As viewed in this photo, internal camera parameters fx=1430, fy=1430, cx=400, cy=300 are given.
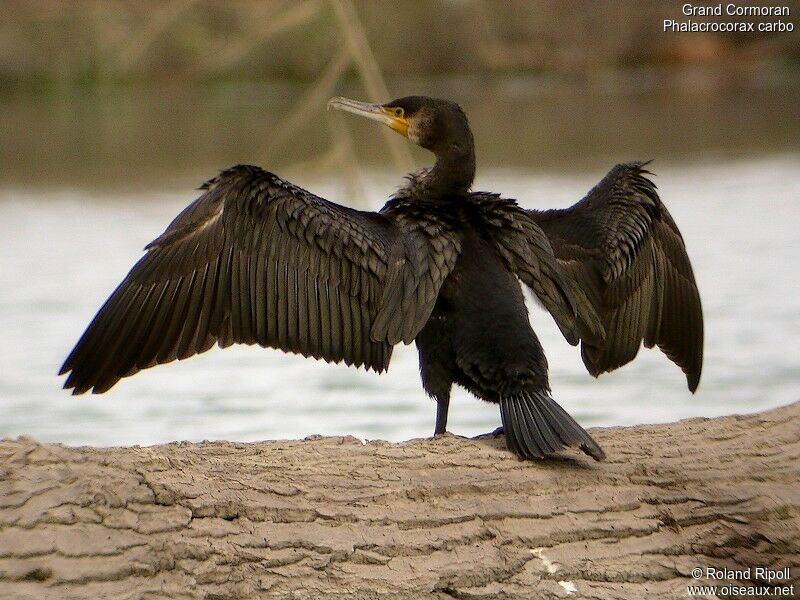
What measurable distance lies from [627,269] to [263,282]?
51.0 inches

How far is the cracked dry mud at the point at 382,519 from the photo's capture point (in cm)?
362

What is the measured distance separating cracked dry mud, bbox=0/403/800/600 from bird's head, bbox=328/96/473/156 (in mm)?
1071

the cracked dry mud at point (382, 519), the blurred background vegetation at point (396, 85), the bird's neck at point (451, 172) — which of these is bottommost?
the cracked dry mud at point (382, 519)

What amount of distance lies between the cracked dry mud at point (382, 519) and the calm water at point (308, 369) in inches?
106

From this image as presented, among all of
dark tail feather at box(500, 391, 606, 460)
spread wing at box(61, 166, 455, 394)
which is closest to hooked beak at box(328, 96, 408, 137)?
spread wing at box(61, 166, 455, 394)

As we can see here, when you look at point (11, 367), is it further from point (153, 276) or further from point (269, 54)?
point (269, 54)

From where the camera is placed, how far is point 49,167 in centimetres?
1471

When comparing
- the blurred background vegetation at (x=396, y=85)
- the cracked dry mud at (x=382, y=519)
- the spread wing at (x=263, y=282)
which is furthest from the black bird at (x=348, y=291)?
the blurred background vegetation at (x=396, y=85)

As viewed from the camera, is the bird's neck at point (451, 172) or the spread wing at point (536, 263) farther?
the bird's neck at point (451, 172)

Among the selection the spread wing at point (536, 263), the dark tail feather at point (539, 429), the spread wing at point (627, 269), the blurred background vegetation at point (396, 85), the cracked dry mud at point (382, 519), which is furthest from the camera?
the blurred background vegetation at point (396, 85)

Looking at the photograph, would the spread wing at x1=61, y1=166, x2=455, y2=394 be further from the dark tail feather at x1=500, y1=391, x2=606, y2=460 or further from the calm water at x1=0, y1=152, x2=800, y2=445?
the calm water at x1=0, y1=152, x2=800, y2=445

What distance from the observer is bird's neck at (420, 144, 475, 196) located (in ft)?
15.6

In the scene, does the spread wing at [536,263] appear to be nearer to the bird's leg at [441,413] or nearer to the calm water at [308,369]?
the bird's leg at [441,413]

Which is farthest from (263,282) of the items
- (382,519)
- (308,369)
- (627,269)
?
(308,369)
